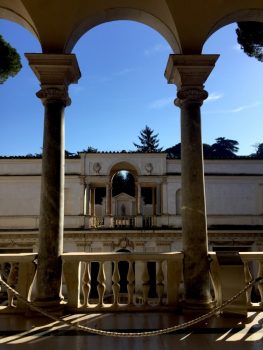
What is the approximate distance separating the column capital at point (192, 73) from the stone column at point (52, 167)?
1814 millimetres

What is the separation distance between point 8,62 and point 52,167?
677 centimetres

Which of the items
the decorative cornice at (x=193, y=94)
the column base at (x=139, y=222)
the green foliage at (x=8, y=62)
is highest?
the green foliage at (x=8, y=62)

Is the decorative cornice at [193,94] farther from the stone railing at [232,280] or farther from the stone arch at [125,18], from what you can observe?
the stone railing at [232,280]

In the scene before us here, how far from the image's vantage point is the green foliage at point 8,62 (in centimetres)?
1107

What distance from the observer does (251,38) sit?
10586 millimetres

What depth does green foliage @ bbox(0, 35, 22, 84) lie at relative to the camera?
11.1 m

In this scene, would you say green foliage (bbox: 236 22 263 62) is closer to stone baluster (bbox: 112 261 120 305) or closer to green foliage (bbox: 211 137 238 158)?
stone baluster (bbox: 112 261 120 305)

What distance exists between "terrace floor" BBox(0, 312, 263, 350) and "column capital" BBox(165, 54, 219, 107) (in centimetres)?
356

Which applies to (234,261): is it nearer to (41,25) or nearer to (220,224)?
(41,25)

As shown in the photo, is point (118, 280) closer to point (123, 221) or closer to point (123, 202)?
point (123, 221)

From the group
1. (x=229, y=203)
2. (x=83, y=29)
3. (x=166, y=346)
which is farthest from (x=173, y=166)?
(x=166, y=346)

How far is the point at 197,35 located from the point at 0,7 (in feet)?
11.9

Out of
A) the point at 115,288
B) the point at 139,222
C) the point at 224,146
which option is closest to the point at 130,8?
the point at 115,288

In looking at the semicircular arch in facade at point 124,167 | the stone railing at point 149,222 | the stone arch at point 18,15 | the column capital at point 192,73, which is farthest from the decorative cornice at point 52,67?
the stone railing at point 149,222
